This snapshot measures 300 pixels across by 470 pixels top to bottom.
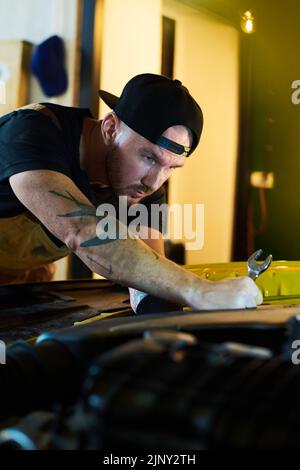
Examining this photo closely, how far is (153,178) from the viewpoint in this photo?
1134mm

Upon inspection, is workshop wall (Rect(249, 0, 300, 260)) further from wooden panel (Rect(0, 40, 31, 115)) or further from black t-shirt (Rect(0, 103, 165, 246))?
black t-shirt (Rect(0, 103, 165, 246))

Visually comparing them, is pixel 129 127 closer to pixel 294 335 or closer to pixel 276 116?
pixel 294 335

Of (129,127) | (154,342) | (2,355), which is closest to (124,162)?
(129,127)

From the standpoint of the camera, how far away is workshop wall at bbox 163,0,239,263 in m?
2.61

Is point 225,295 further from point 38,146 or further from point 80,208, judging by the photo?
point 38,146

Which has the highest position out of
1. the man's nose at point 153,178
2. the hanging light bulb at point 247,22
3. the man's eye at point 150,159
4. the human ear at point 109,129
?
the hanging light bulb at point 247,22

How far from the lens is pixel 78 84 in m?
2.20

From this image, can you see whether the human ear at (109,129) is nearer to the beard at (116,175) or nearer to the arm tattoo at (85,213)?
the beard at (116,175)

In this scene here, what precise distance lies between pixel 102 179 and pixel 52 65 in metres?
1.18

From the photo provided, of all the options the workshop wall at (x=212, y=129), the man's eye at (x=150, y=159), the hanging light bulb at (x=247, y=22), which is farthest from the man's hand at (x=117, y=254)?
the hanging light bulb at (x=247, y=22)

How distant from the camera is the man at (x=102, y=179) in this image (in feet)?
2.66

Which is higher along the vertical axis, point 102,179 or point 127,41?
point 127,41

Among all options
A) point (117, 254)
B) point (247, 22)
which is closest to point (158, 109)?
point (117, 254)
